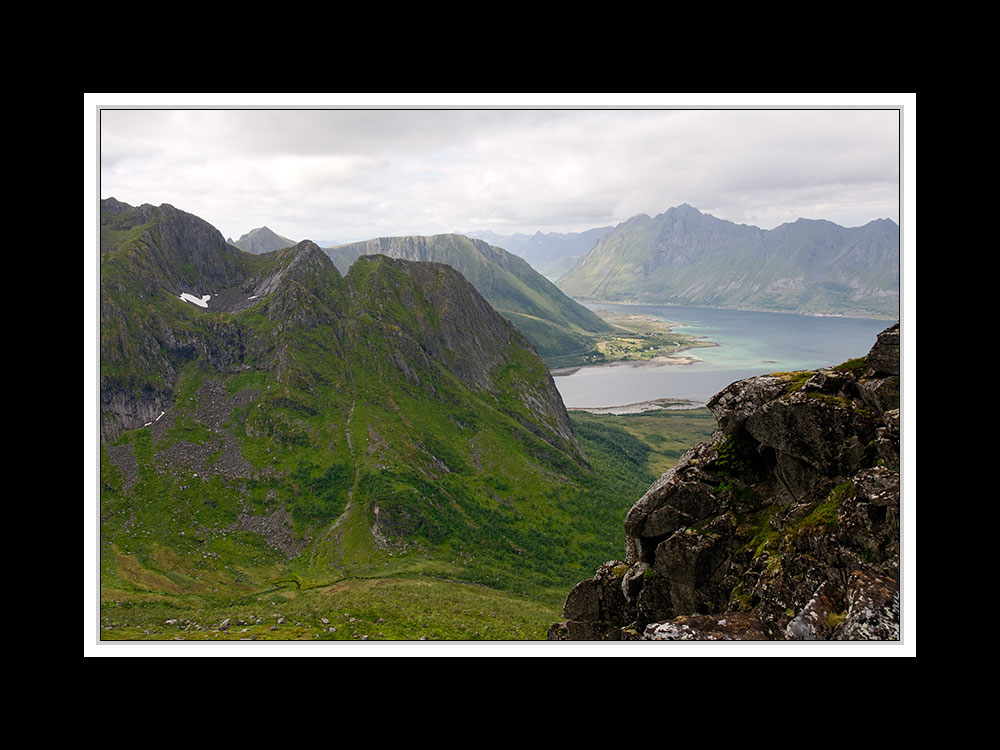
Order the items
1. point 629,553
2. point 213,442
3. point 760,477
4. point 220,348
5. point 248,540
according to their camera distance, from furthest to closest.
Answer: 1. point 220,348
2. point 213,442
3. point 248,540
4. point 629,553
5. point 760,477

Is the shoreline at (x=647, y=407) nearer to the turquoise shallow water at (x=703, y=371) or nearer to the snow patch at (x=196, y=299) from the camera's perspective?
the turquoise shallow water at (x=703, y=371)

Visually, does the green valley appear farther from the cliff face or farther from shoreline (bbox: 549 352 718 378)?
shoreline (bbox: 549 352 718 378)

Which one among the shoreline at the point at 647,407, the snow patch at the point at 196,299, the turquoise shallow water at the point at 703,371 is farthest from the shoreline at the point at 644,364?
the snow patch at the point at 196,299

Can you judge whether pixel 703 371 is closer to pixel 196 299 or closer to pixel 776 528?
pixel 196 299

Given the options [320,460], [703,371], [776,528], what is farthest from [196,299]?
[703,371]

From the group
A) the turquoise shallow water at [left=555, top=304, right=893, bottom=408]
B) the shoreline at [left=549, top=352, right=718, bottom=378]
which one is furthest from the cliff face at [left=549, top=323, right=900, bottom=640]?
the shoreline at [left=549, top=352, right=718, bottom=378]

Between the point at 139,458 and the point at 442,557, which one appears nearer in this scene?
the point at 442,557

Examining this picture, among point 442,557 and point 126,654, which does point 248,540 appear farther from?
point 126,654
